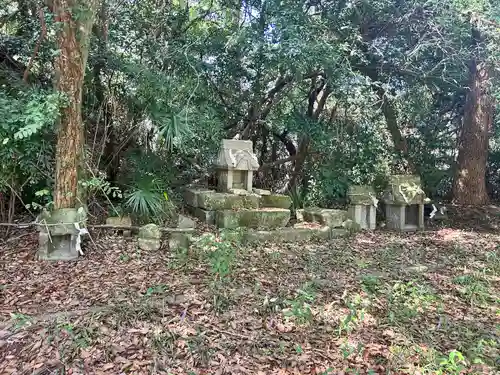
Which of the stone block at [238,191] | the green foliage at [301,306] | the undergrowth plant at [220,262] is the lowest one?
the green foliage at [301,306]

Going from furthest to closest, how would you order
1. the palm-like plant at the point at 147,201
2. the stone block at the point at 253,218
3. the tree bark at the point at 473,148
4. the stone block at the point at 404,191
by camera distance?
the tree bark at the point at 473,148
the stone block at the point at 404,191
the stone block at the point at 253,218
the palm-like plant at the point at 147,201

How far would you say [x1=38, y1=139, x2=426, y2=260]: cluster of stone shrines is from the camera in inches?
158

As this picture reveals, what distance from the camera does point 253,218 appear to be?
5227 millimetres

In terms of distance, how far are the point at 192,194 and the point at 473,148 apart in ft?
17.0

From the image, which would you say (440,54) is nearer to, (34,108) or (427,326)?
(427,326)

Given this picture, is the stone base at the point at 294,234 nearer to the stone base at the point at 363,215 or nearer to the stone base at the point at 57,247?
the stone base at the point at 363,215

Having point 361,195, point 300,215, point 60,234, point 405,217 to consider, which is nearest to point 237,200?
point 300,215

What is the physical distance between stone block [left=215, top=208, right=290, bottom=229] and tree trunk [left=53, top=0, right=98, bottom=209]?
1.76 m

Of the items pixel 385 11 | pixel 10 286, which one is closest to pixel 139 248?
pixel 10 286

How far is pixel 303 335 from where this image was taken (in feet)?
9.16

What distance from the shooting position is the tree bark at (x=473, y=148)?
734 cm

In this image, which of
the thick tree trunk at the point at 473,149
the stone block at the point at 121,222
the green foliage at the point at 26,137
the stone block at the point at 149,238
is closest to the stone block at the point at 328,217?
the stone block at the point at 149,238

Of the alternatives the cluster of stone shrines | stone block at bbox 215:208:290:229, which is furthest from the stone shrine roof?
stone block at bbox 215:208:290:229

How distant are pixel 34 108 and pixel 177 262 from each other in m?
1.92
